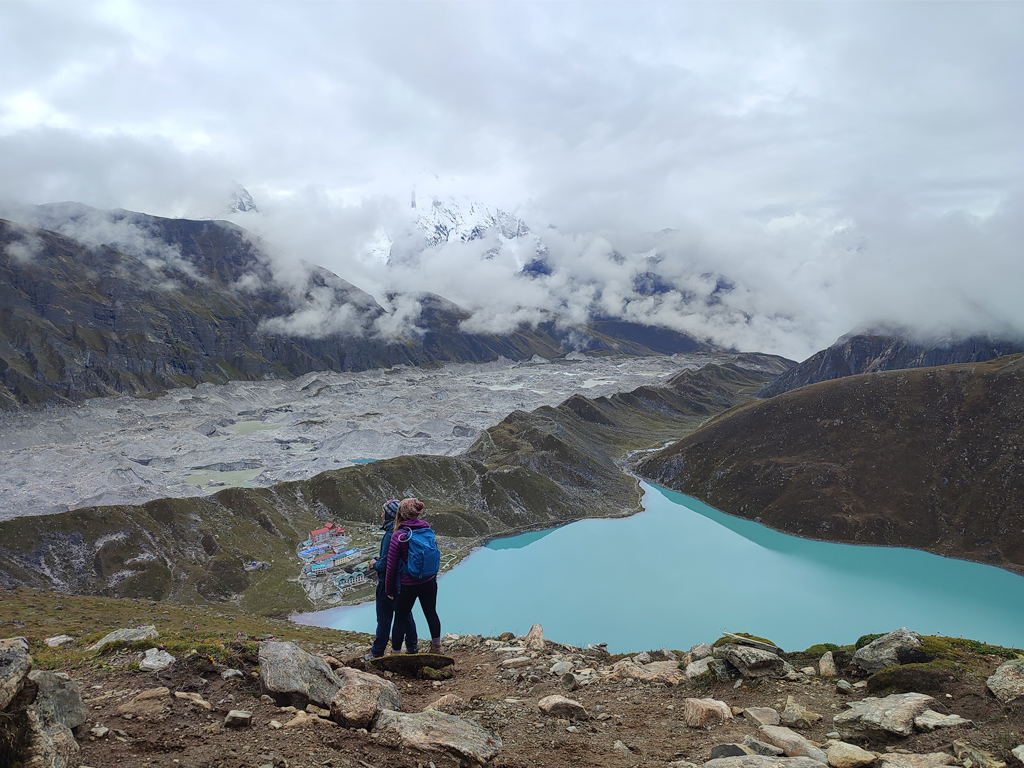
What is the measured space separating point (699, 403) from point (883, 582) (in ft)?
435

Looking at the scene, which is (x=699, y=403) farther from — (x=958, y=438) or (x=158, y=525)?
(x=158, y=525)

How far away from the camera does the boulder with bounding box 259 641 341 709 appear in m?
8.22

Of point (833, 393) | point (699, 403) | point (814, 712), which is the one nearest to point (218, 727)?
point (814, 712)

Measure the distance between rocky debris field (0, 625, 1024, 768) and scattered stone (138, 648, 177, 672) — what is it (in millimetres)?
35

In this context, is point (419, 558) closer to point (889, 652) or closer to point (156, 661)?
point (156, 661)

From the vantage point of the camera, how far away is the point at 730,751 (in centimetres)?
A: 722

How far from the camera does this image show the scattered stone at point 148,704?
7.43 meters

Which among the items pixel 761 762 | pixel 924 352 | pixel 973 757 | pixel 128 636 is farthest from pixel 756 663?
pixel 924 352

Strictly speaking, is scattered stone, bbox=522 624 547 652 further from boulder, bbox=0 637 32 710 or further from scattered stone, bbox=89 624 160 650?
boulder, bbox=0 637 32 710

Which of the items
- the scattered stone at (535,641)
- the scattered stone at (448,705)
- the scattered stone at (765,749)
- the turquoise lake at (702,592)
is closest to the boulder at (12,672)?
the scattered stone at (448,705)

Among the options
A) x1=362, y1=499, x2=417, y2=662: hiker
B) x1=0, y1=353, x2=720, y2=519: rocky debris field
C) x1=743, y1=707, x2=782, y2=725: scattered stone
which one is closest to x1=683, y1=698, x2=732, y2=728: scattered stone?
x1=743, y1=707, x2=782, y2=725: scattered stone

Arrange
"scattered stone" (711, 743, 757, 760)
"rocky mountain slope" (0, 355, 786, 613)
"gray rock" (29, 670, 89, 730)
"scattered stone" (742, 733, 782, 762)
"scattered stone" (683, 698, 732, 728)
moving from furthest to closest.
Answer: "rocky mountain slope" (0, 355, 786, 613)
"scattered stone" (683, 698, 732, 728)
"scattered stone" (742, 733, 782, 762)
"scattered stone" (711, 743, 757, 760)
"gray rock" (29, 670, 89, 730)

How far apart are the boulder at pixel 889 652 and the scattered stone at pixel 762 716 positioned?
3.10 metres

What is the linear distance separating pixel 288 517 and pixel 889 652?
83.5 m
